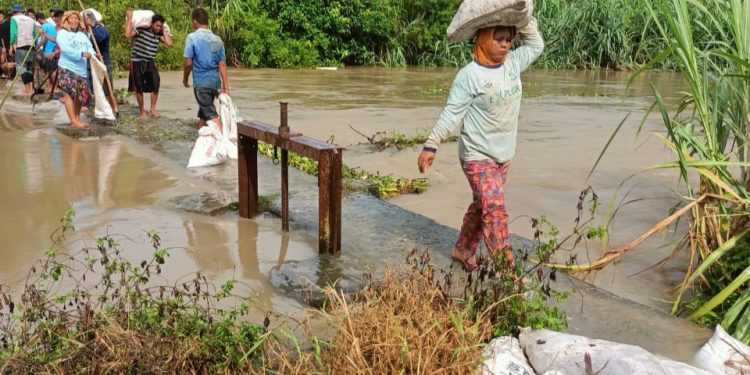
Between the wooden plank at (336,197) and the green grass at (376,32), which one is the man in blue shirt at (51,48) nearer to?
the green grass at (376,32)

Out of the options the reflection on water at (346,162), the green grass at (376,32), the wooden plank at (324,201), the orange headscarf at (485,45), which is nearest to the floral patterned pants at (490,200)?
the orange headscarf at (485,45)

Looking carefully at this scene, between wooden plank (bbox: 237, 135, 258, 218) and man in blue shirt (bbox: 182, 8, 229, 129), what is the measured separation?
271cm

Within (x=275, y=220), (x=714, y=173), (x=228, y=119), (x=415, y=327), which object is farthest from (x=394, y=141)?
(x=415, y=327)

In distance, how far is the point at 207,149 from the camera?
6.65 meters

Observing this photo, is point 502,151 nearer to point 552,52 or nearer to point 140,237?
point 140,237

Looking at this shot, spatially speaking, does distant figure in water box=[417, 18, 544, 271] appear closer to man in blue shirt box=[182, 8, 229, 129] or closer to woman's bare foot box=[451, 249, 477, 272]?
woman's bare foot box=[451, 249, 477, 272]

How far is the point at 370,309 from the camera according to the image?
264 cm

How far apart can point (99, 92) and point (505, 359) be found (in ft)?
24.8

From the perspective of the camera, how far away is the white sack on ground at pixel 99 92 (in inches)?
342

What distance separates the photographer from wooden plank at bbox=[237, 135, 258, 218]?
15.6 feet

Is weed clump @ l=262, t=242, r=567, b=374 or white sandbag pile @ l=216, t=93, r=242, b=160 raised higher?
white sandbag pile @ l=216, t=93, r=242, b=160

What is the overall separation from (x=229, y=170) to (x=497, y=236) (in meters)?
3.57

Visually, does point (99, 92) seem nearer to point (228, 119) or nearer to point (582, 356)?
point (228, 119)

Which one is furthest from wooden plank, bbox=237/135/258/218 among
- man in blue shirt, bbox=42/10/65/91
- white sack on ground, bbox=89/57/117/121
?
man in blue shirt, bbox=42/10/65/91
